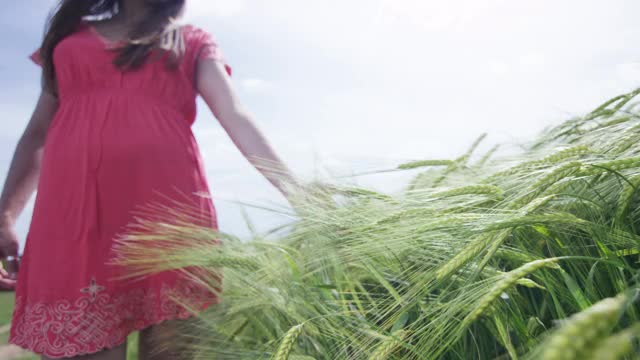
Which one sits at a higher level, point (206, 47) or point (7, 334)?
point (206, 47)

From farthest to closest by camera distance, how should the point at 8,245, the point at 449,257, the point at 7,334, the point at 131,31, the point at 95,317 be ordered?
the point at 7,334, the point at 8,245, the point at 131,31, the point at 95,317, the point at 449,257

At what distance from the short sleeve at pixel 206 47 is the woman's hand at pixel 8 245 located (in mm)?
624

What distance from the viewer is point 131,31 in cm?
108

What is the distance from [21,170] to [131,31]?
45 centimetres

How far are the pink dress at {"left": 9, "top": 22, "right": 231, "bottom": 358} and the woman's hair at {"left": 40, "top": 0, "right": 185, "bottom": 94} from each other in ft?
0.10

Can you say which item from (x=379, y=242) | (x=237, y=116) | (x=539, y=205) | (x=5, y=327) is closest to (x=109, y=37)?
(x=237, y=116)

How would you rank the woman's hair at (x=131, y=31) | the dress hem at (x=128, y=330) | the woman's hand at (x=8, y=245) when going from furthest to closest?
the woman's hand at (x=8, y=245), the woman's hair at (x=131, y=31), the dress hem at (x=128, y=330)

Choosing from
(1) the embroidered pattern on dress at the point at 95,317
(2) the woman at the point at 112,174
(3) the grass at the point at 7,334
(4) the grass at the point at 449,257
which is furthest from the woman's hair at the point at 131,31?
(3) the grass at the point at 7,334

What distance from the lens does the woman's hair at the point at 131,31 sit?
1.02 metres

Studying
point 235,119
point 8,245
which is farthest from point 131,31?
point 8,245

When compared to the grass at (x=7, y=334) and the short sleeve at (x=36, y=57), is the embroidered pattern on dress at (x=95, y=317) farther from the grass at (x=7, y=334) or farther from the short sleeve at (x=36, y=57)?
the grass at (x=7, y=334)

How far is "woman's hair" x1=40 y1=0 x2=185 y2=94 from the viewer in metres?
1.02

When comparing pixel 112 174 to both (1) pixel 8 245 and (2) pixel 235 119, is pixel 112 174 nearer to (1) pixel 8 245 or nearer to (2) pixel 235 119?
(2) pixel 235 119

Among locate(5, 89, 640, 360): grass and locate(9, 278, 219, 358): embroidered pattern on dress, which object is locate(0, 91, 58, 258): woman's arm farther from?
locate(5, 89, 640, 360): grass
